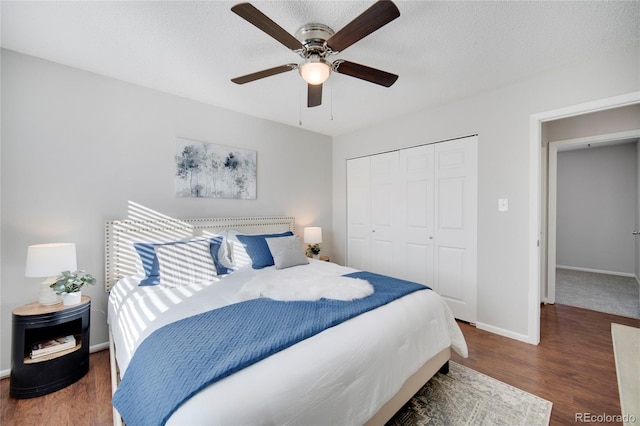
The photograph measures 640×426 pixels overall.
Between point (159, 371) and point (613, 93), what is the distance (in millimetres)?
3631

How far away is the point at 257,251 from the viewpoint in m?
2.89

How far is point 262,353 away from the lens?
118 cm

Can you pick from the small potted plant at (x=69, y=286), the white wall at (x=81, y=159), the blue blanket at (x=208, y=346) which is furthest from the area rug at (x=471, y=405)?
the white wall at (x=81, y=159)

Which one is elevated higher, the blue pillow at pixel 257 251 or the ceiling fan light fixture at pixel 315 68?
the ceiling fan light fixture at pixel 315 68

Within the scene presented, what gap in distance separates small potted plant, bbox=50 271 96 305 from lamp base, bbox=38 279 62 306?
6 cm

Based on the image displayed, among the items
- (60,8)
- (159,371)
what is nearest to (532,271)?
(159,371)

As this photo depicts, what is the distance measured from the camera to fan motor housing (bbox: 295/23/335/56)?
1809 millimetres

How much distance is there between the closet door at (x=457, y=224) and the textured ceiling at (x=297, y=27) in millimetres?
703

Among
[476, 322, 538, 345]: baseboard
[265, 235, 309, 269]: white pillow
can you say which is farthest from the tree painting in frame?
[476, 322, 538, 345]: baseboard

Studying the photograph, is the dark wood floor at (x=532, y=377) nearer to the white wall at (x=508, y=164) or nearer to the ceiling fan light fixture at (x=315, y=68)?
the white wall at (x=508, y=164)

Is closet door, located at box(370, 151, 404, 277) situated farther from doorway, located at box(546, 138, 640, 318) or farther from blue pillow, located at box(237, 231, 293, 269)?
doorway, located at box(546, 138, 640, 318)

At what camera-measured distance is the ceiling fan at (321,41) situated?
1.38 m

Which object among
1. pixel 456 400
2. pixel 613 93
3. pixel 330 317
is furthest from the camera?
pixel 613 93

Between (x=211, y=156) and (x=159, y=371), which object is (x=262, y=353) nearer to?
(x=159, y=371)
